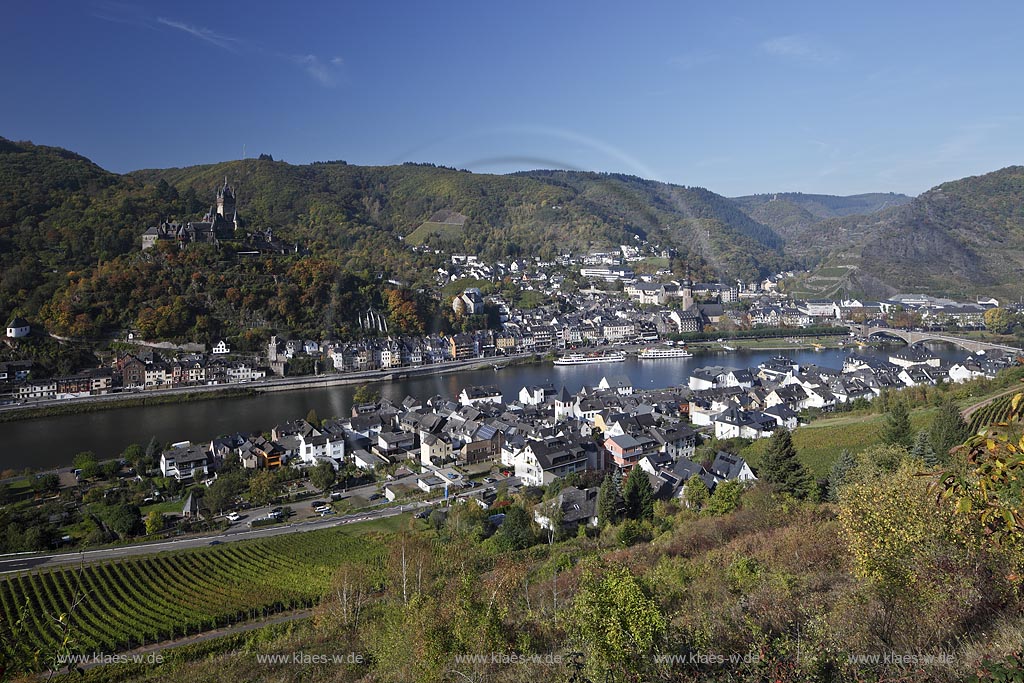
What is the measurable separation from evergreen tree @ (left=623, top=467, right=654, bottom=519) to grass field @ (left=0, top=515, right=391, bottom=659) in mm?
2322

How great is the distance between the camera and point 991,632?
1.56m

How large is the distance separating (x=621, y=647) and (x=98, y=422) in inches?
467

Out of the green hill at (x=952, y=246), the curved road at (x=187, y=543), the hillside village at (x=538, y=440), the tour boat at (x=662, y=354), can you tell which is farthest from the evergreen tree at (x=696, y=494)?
the green hill at (x=952, y=246)

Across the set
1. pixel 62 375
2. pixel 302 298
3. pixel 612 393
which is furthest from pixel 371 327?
pixel 612 393

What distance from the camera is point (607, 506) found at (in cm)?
551

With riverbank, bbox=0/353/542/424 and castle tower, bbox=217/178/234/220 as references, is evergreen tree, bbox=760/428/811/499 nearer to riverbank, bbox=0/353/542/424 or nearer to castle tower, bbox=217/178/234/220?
riverbank, bbox=0/353/542/424

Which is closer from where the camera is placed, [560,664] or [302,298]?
[560,664]

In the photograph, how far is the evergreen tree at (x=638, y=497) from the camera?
5715 mm

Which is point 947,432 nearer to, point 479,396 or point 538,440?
point 538,440

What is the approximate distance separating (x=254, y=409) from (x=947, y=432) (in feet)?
35.6

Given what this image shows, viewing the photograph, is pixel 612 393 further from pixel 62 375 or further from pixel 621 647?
pixel 62 375

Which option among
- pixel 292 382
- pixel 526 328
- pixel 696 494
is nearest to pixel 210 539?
pixel 696 494

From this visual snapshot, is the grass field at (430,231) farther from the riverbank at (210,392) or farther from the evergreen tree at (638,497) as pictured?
the evergreen tree at (638,497)

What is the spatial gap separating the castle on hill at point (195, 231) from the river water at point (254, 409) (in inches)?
310
